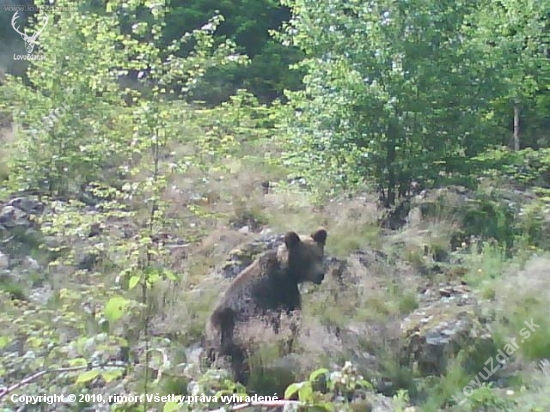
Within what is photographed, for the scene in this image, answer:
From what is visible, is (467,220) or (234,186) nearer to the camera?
(467,220)

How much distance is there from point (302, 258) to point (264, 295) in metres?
0.51

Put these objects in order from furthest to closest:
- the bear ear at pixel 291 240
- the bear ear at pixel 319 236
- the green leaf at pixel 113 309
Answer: the bear ear at pixel 319 236, the bear ear at pixel 291 240, the green leaf at pixel 113 309

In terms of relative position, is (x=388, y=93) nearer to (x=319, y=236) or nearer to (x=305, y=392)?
(x=319, y=236)

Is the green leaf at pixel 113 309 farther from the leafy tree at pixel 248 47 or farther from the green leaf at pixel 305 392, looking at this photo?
the leafy tree at pixel 248 47

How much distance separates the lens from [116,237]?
710 centimetres

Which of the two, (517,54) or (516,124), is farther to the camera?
(516,124)

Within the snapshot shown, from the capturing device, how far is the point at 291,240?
610 centimetres

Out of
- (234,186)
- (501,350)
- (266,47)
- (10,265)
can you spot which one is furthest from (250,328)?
(266,47)

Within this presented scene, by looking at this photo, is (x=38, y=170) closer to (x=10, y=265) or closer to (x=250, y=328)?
(x=10, y=265)

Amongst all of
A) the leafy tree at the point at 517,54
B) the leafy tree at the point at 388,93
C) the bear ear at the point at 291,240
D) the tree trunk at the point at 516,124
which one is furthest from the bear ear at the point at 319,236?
the tree trunk at the point at 516,124

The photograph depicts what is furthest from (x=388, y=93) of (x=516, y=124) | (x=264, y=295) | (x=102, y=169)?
(x=516, y=124)

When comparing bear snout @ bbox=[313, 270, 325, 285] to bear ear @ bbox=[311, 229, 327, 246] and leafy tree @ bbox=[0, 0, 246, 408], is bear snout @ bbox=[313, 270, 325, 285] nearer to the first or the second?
bear ear @ bbox=[311, 229, 327, 246]

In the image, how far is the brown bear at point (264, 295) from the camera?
5.59 metres

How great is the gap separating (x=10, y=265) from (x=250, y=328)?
330cm
